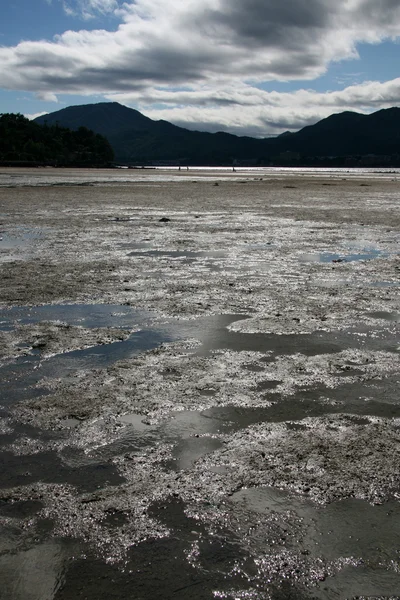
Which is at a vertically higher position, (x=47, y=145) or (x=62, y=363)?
(x=47, y=145)

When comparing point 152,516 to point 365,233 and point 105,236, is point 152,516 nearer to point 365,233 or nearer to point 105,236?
point 105,236

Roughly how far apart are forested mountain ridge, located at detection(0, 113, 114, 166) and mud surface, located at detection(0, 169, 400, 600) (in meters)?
149

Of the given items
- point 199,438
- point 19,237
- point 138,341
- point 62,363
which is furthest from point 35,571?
point 19,237

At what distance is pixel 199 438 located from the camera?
158 inches

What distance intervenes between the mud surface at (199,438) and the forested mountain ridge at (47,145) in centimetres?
14904

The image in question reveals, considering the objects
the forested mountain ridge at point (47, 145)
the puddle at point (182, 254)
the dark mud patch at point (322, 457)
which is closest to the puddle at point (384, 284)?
the puddle at point (182, 254)

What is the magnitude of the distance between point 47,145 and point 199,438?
183 metres

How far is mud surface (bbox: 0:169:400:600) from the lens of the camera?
2.69 metres

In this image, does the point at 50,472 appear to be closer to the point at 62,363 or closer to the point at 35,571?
the point at 35,571

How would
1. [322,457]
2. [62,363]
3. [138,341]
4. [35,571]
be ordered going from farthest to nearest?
1. [138,341]
2. [62,363]
3. [322,457]
4. [35,571]

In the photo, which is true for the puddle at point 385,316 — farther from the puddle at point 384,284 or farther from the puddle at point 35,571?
the puddle at point 35,571

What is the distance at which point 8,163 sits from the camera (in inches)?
5600

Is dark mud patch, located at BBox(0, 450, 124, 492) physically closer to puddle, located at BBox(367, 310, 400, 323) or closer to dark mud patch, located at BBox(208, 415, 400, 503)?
dark mud patch, located at BBox(208, 415, 400, 503)

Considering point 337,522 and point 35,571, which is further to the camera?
point 337,522
